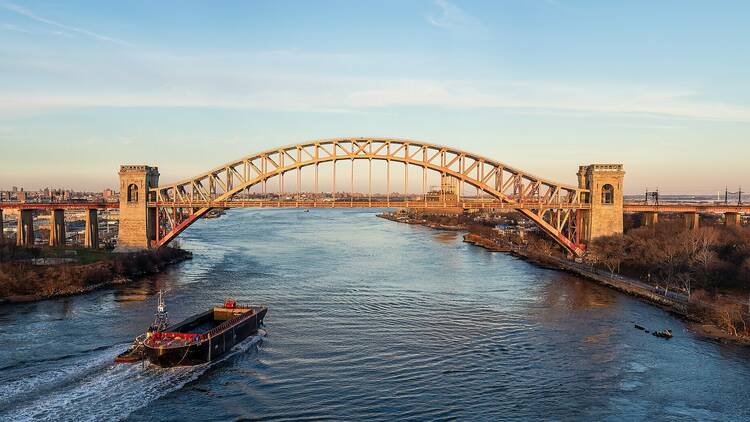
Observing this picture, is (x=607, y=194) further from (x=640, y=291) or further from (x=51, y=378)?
(x=51, y=378)

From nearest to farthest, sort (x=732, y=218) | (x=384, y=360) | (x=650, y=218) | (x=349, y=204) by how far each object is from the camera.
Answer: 1. (x=384, y=360)
2. (x=349, y=204)
3. (x=732, y=218)
4. (x=650, y=218)

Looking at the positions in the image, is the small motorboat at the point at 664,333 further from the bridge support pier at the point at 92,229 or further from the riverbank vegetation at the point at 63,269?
the bridge support pier at the point at 92,229


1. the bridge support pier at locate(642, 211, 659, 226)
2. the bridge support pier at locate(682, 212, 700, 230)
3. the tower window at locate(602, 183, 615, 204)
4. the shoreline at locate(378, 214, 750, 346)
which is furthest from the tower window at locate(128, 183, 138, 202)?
the bridge support pier at locate(682, 212, 700, 230)

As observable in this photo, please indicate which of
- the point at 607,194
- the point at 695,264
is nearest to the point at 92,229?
the point at 607,194

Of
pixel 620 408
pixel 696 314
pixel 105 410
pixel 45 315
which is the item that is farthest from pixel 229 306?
pixel 696 314

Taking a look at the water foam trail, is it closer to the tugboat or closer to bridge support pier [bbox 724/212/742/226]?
the tugboat

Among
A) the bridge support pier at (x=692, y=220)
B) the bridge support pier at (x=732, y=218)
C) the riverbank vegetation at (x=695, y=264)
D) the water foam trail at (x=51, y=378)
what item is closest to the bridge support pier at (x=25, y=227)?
the water foam trail at (x=51, y=378)

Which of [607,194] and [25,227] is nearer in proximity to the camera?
[25,227]

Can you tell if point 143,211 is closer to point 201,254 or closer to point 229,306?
point 201,254
